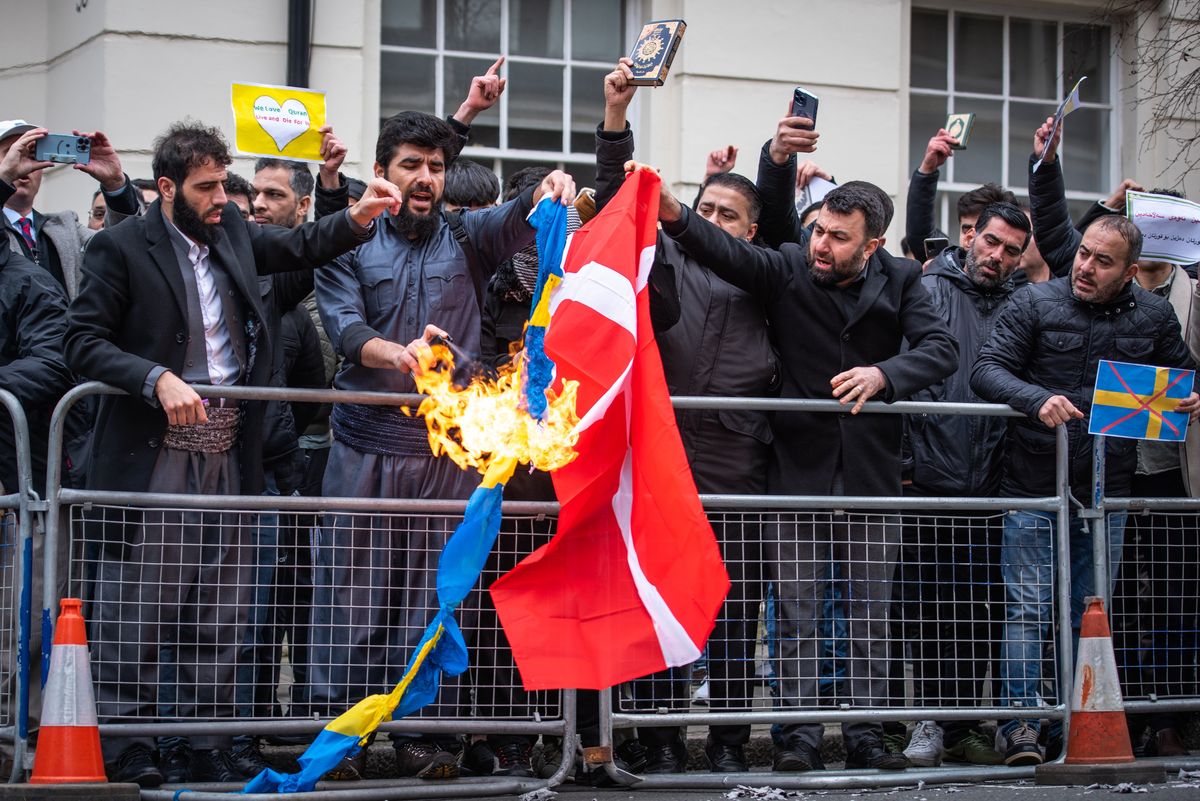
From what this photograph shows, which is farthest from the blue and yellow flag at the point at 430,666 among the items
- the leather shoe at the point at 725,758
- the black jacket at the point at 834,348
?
the black jacket at the point at 834,348

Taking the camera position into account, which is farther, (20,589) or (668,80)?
(668,80)

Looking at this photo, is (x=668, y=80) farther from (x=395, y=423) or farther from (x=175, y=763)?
(x=175, y=763)

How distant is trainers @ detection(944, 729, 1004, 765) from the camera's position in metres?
6.72

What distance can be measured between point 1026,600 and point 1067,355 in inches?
44.9

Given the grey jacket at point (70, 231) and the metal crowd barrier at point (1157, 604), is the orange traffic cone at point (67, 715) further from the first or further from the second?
the metal crowd barrier at point (1157, 604)

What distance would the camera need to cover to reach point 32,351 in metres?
6.33

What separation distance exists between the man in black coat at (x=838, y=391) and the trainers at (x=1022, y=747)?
0.52 metres

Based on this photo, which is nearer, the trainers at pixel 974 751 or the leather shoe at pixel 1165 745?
the trainers at pixel 974 751

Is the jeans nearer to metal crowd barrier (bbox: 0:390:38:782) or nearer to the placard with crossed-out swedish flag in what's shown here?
the placard with crossed-out swedish flag

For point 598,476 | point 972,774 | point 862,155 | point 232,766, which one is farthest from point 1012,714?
point 862,155

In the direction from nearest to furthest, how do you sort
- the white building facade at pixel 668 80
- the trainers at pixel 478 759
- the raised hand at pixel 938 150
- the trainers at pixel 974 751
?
1. the trainers at pixel 478 759
2. the trainers at pixel 974 751
3. the raised hand at pixel 938 150
4. the white building facade at pixel 668 80

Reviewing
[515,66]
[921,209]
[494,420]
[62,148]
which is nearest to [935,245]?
[921,209]

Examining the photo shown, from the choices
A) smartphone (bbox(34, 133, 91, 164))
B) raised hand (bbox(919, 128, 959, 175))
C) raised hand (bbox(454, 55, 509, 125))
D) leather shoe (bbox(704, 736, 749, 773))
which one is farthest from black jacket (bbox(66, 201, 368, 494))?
raised hand (bbox(919, 128, 959, 175))

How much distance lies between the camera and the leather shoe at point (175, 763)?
5895mm
